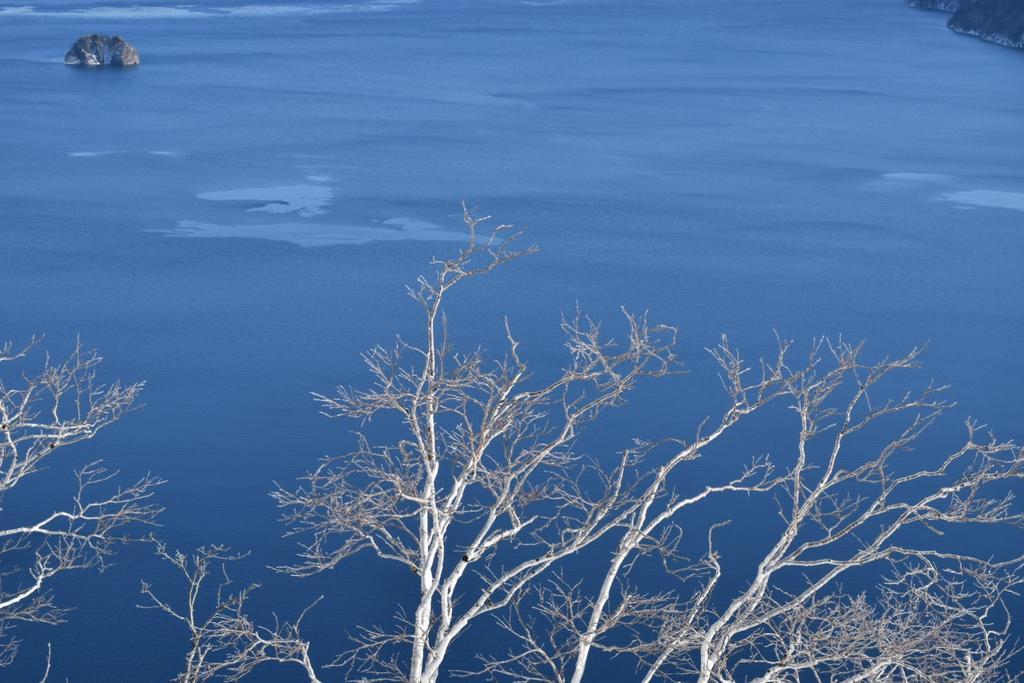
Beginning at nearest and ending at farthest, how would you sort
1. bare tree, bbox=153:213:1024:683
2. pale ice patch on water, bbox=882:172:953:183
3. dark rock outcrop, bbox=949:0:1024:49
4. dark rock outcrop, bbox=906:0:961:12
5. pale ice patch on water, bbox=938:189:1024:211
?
bare tree, bbox=153:213:1024:683
pale ice patch on water, bbox=938:189:1024:211
pale ice patch on water, bbox=882:172:953:183
dark rock outcrop, bbox=949:0:1024:49
dark rock outcrop, bbox=906:0:961:12

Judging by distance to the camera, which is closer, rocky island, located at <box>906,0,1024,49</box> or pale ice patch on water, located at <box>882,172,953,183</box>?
pale ice patch on water, located at <box>882,172,953,183</box>

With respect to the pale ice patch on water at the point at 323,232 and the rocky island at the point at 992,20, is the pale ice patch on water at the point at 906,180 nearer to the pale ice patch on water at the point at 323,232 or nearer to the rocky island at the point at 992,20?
the pale ice patch on water at the point at 323,232

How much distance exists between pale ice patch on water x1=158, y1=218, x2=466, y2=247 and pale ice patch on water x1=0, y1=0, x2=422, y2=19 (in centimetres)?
4030

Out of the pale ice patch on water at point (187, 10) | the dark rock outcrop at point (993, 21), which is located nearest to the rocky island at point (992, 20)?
the dark rock outcrop at point (993, 21)

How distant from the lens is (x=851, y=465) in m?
17.0

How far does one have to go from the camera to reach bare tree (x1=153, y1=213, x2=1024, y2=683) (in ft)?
23.6

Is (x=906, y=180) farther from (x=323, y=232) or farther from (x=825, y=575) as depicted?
(x=825, y=575)

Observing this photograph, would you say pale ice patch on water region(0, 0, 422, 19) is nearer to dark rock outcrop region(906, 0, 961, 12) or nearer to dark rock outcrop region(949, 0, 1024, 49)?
dark rock outcrop region(906, 0, 961, 12)

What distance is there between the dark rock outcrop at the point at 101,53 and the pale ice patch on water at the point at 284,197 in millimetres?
20697

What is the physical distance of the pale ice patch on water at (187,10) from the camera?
6412cm

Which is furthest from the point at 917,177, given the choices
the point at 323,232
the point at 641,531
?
the point at 641,531

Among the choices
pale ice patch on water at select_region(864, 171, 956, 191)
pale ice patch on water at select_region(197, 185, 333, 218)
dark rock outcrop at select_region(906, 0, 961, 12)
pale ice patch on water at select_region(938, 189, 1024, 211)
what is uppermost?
dark rock outcrop at select_region(906, 0, 961, 12)

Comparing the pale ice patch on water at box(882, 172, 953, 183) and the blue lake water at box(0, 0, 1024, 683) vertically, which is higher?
the pale ice patch on water at box(882, 172, 953, 183)

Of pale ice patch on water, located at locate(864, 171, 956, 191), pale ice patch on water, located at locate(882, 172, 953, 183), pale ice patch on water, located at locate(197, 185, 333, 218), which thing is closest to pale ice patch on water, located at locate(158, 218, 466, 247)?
pale ice patch on water, located at locate(197, 185, 333, 218)
